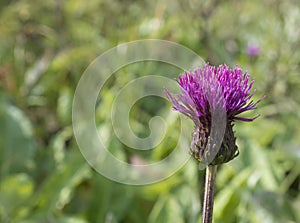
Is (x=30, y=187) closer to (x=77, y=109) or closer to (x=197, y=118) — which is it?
(x=77, y=109)

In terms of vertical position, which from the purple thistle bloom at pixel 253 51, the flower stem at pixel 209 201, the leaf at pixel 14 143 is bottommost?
the flower stem at pixel 209 201

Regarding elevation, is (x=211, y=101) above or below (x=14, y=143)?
below

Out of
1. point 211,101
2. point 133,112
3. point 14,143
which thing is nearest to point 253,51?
point 133,112

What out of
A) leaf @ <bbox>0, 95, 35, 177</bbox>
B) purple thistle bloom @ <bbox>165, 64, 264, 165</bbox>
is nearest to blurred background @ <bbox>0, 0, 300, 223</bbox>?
leaf @ <bbox>0, 95, 35, 177</bbox>

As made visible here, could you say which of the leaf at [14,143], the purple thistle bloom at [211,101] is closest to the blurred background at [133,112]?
the leaf at [14,143]

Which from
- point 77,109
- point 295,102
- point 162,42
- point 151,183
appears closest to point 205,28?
point 162,42

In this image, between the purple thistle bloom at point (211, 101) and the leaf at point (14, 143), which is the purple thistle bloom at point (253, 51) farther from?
the purple thistle bloom at point (211, 101)

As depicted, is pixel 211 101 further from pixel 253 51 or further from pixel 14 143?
pixel 253 51
